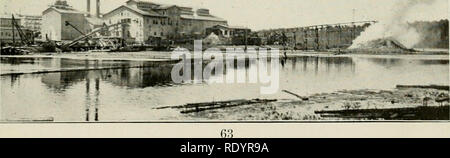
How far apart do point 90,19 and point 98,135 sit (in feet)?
3.53

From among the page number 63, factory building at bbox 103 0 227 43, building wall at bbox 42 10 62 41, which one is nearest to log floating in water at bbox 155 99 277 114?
the page number 63

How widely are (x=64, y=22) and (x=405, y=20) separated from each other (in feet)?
6.94

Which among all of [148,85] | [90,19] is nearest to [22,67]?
[90,19]

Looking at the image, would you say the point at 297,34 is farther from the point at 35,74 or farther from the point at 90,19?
the point at 35,74

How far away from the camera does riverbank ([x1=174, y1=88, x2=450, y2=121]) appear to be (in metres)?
2.24

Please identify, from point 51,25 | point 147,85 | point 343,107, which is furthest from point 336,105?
point 51,25

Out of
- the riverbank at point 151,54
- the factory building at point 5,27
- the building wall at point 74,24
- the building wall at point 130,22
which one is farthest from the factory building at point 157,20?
the factory building at point 5,27

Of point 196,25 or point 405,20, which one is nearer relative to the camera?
point 405,20

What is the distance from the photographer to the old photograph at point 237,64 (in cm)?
227

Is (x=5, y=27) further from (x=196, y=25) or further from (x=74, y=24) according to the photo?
(x=196, y=25)

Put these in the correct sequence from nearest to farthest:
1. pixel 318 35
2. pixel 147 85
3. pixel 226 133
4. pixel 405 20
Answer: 1. pixel 226 133
2. pixel 405 20
3. pixel 147 85
4. pixel 318 35

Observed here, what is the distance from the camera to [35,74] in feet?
8.60

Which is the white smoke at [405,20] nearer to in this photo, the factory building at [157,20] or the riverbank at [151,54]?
the riverbank at [151,54]

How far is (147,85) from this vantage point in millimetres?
2623
